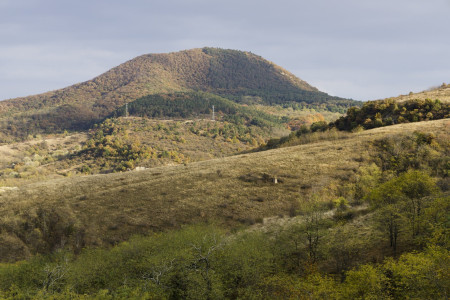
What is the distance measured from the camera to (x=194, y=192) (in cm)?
5256

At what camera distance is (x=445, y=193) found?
34.2 meters

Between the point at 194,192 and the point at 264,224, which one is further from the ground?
the point at 194,192

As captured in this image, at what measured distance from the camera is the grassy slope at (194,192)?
1767 inches

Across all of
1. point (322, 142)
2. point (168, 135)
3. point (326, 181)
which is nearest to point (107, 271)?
point (326, 181)

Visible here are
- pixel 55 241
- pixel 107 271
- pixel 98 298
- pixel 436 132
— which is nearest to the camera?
pixel 98 298

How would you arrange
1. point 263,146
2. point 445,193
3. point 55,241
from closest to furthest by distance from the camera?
point 445,193 → point 55,241 → point 263,146

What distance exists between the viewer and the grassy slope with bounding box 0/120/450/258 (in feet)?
147

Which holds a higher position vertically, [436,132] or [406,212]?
[436,132]

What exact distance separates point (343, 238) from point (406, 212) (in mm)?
5926

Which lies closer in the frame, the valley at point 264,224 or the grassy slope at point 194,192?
the valley at point 264,224

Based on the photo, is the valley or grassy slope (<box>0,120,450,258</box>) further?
grassy slope (<box>0,120,450,258</box>)

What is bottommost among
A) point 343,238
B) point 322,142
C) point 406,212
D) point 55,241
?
point 55,241

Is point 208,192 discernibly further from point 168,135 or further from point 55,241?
point 168,135

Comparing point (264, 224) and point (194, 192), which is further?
point (194, 192)
